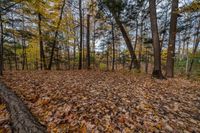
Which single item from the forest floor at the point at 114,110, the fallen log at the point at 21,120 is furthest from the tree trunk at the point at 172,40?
the fallen log at the point at 21,120

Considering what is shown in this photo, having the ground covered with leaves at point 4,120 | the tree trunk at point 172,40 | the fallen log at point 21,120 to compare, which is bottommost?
the ground covered with leaves at point 4,120

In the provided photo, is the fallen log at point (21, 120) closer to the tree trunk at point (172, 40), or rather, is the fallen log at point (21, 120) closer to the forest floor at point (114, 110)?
the forest floor at point (114, 110)

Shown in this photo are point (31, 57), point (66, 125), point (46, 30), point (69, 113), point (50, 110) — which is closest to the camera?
point (66, 125)

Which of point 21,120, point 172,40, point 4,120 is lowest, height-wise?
point 4,120

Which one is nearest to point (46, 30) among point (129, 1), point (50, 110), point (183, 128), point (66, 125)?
point (129, 1)

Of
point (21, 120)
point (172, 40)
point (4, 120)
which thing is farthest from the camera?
point (172, 40)

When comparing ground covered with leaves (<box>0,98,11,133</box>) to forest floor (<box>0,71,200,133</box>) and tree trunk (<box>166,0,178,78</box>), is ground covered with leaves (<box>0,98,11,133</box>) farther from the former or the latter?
tree trunk (<box>166,0,178,78</box>)

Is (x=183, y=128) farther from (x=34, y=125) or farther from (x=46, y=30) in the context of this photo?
(x=46, y=30)

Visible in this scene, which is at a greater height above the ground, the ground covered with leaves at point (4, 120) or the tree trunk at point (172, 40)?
the tree trunk at point (172, 40)

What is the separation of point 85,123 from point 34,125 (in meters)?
0.97

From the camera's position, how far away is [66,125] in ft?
9.56

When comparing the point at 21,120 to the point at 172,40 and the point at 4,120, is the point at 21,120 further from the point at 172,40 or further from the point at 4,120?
the point at 172,40

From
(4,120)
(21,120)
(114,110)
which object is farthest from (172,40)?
(4,120)

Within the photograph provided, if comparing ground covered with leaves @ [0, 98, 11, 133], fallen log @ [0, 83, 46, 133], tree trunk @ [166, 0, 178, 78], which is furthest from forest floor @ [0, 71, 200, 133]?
tree trunk @ [166, 0, 178, 78]
